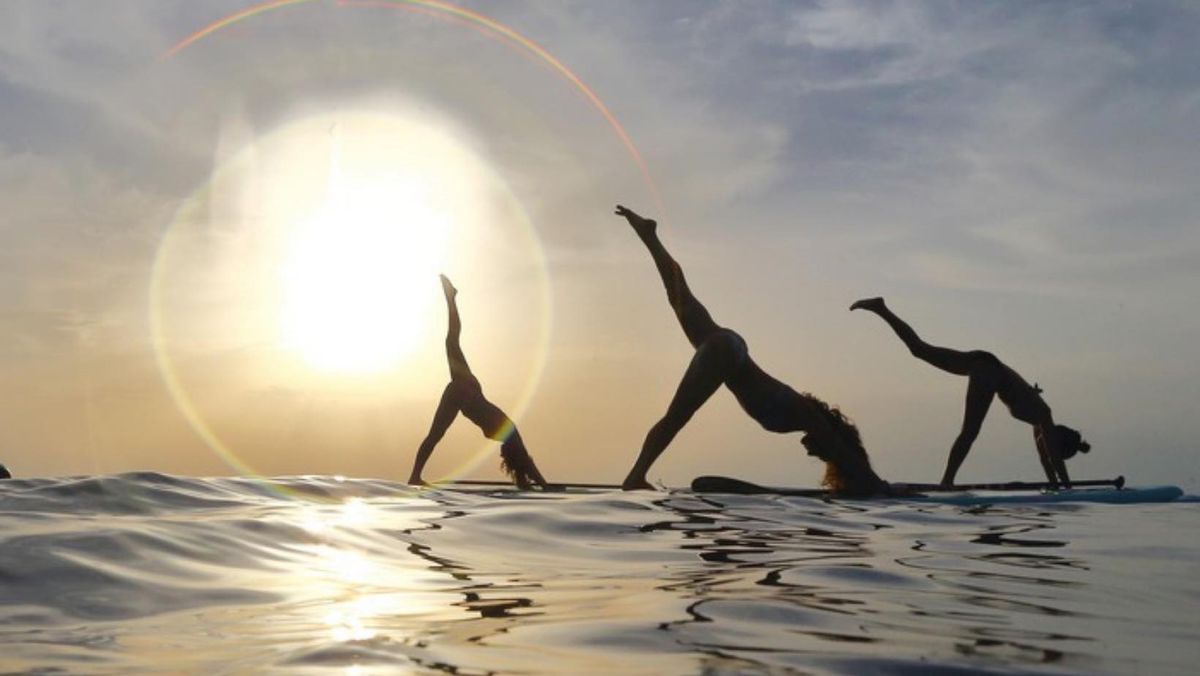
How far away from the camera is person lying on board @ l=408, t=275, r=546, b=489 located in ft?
51.4

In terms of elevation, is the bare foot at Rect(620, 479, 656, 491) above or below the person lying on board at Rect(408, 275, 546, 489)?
below

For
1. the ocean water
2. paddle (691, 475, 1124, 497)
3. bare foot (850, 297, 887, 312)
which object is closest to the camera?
the ocean water

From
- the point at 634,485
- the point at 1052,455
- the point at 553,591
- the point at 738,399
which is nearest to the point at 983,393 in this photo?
the point at 1052,455

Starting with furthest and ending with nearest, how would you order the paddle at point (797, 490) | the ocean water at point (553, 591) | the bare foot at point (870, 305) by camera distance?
the bare foot at point (870, 305), the paddle at point (797, 490), the ocean water at point (553, 591)

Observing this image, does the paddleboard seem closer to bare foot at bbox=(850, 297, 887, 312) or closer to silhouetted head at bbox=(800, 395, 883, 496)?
silhouetted head at bbox=(800, 395, 883, 496)

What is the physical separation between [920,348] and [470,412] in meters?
7.18

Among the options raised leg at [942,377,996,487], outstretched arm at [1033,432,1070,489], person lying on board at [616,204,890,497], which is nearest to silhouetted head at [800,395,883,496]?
person lying on board at [616,204,890,497]

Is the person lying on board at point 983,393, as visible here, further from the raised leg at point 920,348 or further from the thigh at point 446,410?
the thigh at point 446,410

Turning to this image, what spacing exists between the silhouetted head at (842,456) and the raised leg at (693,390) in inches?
49.6

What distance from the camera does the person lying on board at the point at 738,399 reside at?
37.0 feet

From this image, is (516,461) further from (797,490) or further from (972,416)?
(972,416)

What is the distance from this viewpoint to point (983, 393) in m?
14.4

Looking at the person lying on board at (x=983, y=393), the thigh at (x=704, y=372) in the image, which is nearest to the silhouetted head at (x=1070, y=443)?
the person lying on board at (x=983, y=393)

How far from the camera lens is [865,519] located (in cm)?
866
